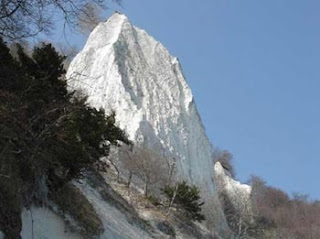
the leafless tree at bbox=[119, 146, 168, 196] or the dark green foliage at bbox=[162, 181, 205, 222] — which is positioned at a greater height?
the leafless tree at bbox=[119, 146, 168, 196]

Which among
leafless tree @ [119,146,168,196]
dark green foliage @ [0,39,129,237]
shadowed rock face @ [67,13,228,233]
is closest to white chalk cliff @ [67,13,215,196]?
shadowed rock face @ [67,13,228,233]

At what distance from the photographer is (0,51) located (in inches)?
468

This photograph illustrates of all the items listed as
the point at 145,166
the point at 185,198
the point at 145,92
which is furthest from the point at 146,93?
the point at 185,198

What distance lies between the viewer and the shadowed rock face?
37.1 meters

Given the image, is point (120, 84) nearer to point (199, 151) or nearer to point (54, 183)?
point (199, 151)

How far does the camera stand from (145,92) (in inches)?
1556

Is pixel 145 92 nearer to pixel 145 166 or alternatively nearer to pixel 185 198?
pixel 145 166

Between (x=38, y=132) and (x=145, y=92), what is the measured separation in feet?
97.4

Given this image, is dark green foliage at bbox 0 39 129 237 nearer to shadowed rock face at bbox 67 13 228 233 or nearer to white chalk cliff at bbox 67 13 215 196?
shadowed rock face at bbox 67 13 228 233

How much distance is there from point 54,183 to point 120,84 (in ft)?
87.7

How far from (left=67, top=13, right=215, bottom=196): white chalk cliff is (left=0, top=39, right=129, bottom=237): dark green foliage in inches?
844

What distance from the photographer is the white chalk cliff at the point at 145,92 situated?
37125 millimetres

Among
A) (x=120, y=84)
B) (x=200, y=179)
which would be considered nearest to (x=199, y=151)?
(x=200, y=179)

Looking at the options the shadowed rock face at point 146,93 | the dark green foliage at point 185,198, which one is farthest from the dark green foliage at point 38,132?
the shadowed rock face at point 146,93
